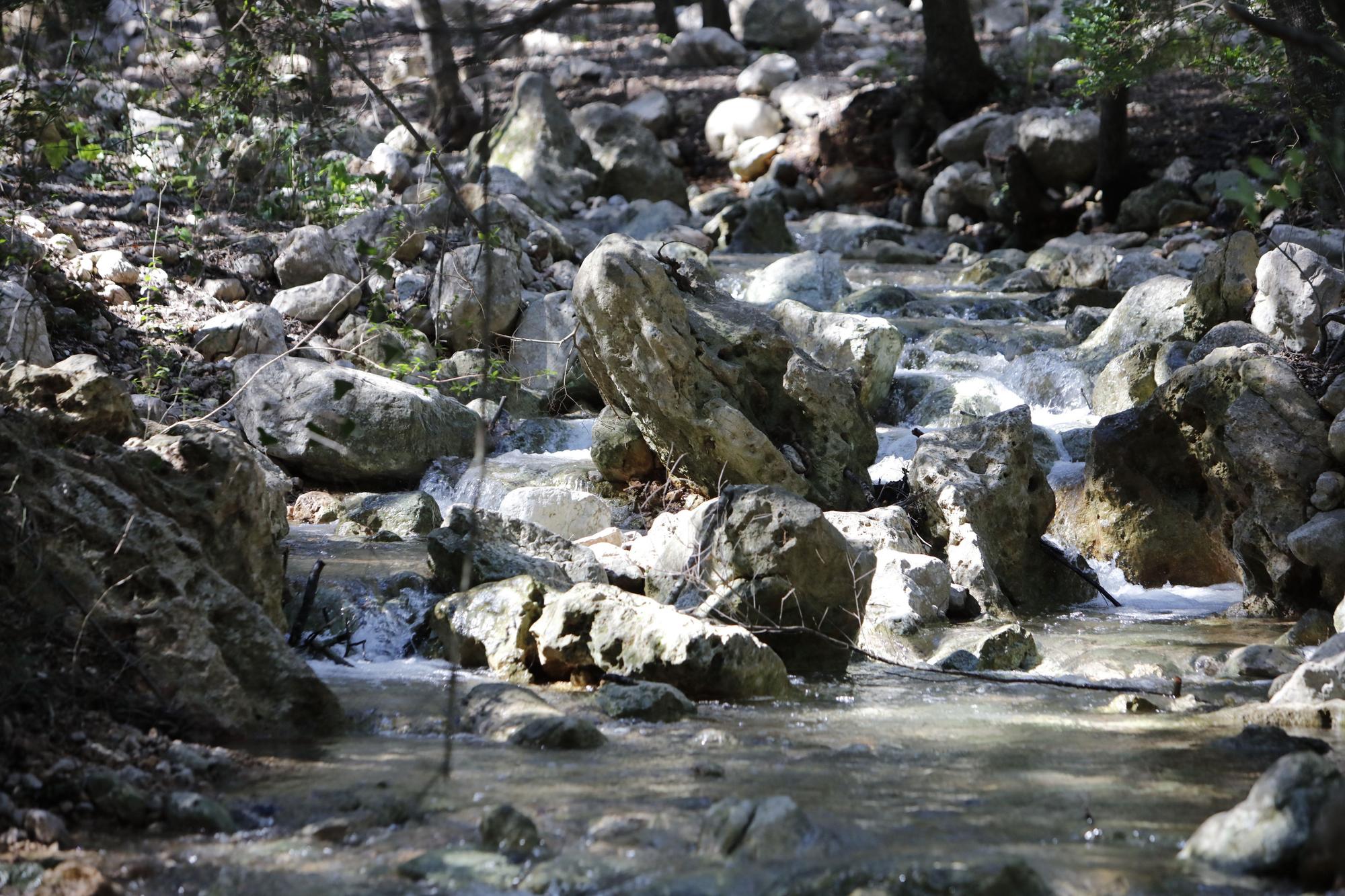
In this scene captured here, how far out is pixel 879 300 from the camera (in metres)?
13.0

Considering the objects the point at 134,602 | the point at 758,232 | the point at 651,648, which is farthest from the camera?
the point at 758,232

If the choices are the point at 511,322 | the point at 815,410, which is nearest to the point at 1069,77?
the point at 511,322

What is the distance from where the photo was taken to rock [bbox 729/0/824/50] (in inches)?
999

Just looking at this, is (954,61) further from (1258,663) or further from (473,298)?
(1258,663)

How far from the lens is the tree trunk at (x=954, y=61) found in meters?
19.9

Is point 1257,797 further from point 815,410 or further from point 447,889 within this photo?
point 815,410

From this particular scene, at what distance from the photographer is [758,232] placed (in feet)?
54.3

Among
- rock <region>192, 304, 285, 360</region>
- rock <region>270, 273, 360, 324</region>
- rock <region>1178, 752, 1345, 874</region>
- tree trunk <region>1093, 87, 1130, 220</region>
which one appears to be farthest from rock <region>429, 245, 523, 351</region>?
tree trunk <region>1093, 87, 1130, 220</region>

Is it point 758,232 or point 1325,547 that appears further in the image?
point 758,232

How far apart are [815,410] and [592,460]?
1.71 m

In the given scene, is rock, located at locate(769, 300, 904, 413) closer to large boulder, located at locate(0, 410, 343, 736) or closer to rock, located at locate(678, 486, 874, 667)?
rock, located at locate(678, 486, 874, 667)

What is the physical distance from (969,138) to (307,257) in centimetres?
1129

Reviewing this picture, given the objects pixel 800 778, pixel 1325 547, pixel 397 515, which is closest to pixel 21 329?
pixel 397 515

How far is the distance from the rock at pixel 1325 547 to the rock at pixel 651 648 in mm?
3079
